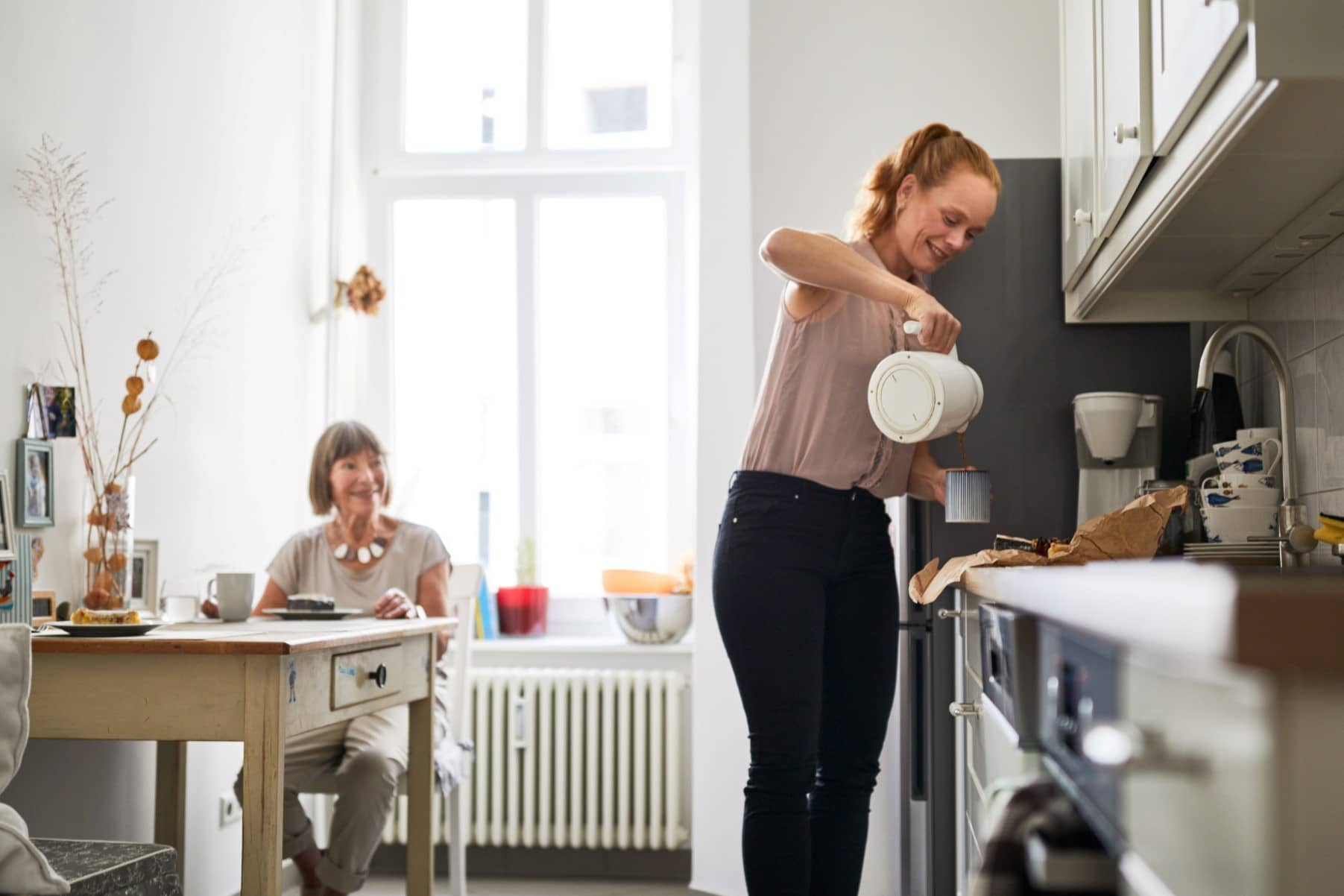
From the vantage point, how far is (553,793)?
3488 mm

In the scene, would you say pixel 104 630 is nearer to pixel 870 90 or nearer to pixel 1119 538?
pixel 1119 538

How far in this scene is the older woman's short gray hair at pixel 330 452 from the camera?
2.95 meters

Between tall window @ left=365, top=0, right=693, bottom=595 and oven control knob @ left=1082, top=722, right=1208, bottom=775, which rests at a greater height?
tall window @ left=365, top=0, right=693, bottom=595

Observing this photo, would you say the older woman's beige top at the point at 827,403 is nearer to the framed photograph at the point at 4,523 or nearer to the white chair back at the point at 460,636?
the framed photograph at the point at 4,523

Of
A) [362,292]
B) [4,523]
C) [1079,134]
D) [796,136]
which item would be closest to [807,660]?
[1079,134]

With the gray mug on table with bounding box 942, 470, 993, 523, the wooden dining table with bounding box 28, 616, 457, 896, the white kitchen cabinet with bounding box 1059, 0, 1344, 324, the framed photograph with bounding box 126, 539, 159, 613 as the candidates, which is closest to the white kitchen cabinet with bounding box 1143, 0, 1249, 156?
the white kitchen cabinet with bounding box 1059, 0, 1344, 324

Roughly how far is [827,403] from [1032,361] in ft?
2.23

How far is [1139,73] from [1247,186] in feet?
0.60

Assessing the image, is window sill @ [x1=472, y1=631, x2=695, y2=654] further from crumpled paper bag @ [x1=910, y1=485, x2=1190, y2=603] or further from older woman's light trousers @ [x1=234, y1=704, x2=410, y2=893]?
crumpled paper bag @ [x1=910, y1=485, x2=1190, y2=603]

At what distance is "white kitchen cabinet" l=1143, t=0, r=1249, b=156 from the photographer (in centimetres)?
109

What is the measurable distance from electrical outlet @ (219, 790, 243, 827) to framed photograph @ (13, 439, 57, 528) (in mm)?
928

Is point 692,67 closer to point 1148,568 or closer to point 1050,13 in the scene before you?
point 1050,13

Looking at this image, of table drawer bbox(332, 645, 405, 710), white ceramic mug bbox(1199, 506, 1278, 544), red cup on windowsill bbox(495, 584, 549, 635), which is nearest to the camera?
white ceramic mug bbox(1199, 506, 1278, 544)

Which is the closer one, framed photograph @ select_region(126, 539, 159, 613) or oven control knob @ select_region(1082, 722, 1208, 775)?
oven control knob @ select_region(1082, 722, 1208, 775)
